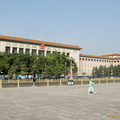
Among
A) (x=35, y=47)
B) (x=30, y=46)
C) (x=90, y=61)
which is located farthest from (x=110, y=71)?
(x=30, y=46)

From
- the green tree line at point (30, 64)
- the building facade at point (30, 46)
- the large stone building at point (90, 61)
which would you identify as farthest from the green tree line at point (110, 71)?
the green tree line at point (30, 64)

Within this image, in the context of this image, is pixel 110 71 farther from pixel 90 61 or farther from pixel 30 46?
pixel 30 46

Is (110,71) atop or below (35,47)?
below

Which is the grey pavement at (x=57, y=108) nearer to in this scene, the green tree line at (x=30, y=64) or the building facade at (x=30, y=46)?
the green tree line at (x=30, y=64)

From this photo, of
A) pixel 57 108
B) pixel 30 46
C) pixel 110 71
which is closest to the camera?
pixel 57 108

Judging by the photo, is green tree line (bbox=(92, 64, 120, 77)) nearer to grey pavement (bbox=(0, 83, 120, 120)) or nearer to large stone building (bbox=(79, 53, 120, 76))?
large stone building (bbox=(79, 53, 120, 76))

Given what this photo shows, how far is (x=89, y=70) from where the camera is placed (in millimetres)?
126438

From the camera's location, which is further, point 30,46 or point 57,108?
point 30,46

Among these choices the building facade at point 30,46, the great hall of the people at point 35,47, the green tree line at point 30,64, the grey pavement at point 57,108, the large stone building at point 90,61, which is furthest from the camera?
the large stone building at point 90,61

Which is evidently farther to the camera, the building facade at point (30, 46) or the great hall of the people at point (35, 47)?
the great hall of the people at point (35, 47)

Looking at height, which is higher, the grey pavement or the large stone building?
the large stone building

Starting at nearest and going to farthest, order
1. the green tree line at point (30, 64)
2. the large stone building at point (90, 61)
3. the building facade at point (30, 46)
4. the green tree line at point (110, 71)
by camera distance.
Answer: the green tree line at point (30, 64)
the building facade at point (30, 46)
the green tree line at point (110, 71)
the large stone building at point (90, 61)

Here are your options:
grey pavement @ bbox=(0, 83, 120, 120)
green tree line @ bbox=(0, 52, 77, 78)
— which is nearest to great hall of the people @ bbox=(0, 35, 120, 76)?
green tree line @ bbox=(0, 52, 77, 78)

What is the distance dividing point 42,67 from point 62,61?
7.51 metres
